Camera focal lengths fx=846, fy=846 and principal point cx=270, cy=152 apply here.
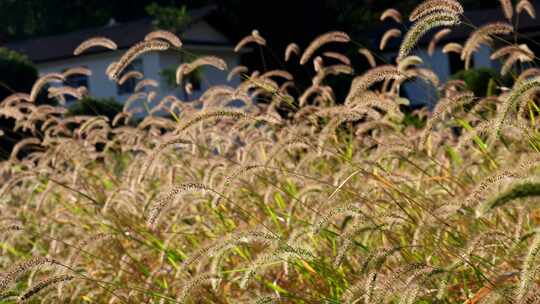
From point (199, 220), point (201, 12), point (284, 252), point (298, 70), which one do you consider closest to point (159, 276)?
point (199, 220)

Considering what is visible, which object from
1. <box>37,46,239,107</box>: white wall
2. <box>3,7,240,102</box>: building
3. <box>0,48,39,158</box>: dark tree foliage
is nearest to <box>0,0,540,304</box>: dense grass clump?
<box>0,48,39,158</box>: dark tree foliage

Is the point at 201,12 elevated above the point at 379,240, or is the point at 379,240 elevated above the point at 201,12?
the point at 379,240

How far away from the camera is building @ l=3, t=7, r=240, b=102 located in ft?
96.9

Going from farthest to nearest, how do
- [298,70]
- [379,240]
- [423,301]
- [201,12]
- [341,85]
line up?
[201,12], [298,70], [341,85], [379,240], [423,301]

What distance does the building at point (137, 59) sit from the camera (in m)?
29.5

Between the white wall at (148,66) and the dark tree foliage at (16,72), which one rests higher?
the dark tree foliage at (16,72)

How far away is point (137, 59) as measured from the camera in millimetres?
30484

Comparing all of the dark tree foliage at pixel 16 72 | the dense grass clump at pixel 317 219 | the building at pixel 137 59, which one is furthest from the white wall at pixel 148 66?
the dense grass clump at pixel 317 219

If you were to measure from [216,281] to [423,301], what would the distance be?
666 millimetres

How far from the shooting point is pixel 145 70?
1170 inches

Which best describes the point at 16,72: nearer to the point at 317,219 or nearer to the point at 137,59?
the point at 137,59

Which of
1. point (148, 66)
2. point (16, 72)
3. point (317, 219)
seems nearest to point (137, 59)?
point (148, 66)

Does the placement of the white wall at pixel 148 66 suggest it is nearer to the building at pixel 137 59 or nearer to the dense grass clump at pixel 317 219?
the building at pixel 137 59

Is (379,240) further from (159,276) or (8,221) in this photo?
(8,221)
